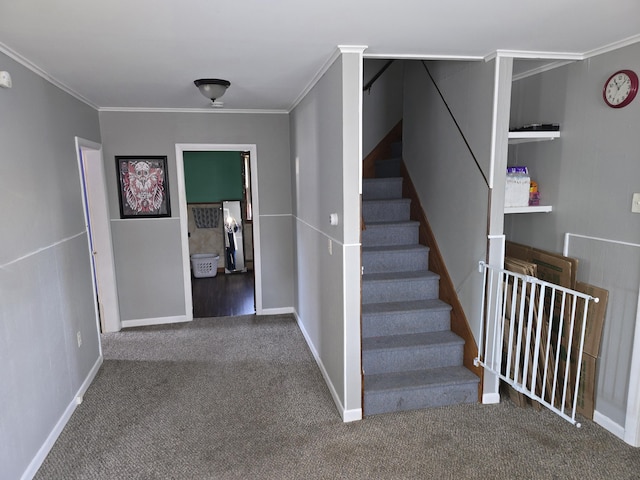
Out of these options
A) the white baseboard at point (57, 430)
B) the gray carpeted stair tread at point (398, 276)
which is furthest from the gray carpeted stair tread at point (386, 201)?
the white baseboard at point (57, 430)

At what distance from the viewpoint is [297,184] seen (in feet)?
13.9

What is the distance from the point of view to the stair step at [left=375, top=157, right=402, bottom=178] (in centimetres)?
421

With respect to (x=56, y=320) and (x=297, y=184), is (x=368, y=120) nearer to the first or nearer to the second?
(x=297, y=184)

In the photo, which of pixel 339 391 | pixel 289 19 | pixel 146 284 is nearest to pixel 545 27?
pixel 289 19

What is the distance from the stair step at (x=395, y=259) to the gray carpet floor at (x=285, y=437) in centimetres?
100

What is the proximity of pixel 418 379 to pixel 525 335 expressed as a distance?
763 mm

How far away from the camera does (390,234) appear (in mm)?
3623

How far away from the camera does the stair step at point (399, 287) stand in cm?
325

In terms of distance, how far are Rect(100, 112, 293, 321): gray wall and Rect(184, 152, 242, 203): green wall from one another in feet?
8.12

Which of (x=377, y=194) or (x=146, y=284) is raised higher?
(x=377, y=194)

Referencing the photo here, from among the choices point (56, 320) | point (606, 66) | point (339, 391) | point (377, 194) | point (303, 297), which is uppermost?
point (606, 66)

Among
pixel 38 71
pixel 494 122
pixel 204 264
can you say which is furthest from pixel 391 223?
pixel 204 264

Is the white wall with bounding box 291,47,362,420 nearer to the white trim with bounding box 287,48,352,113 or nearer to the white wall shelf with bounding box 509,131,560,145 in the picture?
the white trim with bounding box 287,48,352,113

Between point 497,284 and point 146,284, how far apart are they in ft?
11.5
